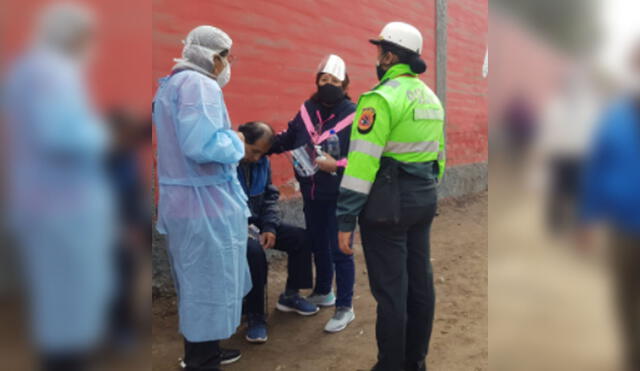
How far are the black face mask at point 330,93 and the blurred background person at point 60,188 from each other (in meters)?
2.76

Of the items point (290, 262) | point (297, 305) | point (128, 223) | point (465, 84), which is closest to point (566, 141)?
point (128, 223)

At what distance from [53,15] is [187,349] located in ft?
7.24

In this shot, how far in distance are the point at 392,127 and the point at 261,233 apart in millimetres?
1311

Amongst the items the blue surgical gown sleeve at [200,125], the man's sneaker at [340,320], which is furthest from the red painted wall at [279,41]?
the man's sneaker at [340,320]

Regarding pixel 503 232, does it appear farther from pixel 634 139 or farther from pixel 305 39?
pixel 305 39

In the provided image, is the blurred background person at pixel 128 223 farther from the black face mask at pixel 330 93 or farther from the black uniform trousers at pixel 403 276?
the black face mask at pixel 330 93

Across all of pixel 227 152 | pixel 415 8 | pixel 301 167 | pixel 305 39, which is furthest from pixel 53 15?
pixel 415 8

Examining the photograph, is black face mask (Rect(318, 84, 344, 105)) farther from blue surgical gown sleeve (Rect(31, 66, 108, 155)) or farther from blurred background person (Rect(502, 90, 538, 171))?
blue surgical gown sleeve (Rect(31, 66, 108, 155))

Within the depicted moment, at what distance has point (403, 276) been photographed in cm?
243

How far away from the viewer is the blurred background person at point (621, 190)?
60 centimetres

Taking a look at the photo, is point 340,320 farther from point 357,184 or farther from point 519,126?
point 519,126

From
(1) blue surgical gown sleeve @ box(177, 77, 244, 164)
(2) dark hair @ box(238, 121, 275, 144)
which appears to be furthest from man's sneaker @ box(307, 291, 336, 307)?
(1) blue surgical gown sleeve @ box(177, 77, 244, 164)

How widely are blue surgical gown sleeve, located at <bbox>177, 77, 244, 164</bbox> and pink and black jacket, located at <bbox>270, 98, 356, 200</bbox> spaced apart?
1096 mm

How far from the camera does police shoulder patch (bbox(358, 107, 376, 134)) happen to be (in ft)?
7.54
